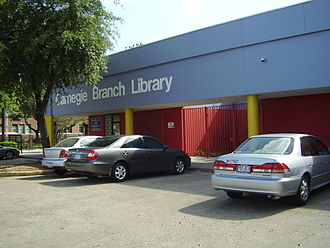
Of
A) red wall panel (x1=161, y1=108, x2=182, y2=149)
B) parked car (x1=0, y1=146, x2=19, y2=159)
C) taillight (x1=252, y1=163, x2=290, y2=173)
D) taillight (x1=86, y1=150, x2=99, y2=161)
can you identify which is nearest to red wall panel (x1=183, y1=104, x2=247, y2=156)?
red wall panel (x1=161, y1=108, x2=182, y2=149)

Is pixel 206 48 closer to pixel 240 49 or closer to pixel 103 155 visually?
pixel 240 49

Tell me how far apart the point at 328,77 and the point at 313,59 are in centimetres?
79

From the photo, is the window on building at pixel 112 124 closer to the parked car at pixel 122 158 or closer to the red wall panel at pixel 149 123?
the red wall panel at pixel 149 123

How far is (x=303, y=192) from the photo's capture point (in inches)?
277

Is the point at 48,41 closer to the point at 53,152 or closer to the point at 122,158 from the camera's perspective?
the point at 53,152

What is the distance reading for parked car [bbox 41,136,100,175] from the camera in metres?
12.4

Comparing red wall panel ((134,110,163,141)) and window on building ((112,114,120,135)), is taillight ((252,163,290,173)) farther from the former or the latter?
window on building ((112,114,120,135))

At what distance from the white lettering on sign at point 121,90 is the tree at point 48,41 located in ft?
8.11

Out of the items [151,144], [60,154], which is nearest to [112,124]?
[60,154]

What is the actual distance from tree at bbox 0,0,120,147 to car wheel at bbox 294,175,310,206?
10.5 meters

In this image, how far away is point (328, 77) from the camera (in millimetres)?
11234

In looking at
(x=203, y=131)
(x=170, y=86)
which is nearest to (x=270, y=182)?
(x=170, y=86)

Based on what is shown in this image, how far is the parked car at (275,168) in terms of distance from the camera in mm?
6559

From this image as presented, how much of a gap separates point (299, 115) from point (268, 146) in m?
7.76
